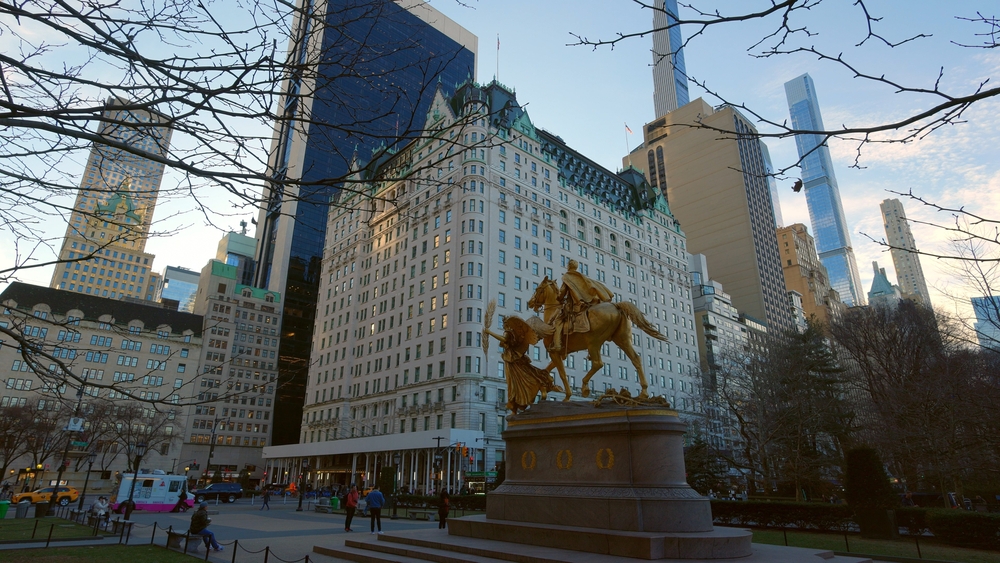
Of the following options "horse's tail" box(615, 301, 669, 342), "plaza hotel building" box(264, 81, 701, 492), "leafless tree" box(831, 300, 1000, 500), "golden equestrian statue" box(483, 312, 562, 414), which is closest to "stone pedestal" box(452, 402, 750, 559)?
"golden equestrian statue" box(483, 312, 562, 414)

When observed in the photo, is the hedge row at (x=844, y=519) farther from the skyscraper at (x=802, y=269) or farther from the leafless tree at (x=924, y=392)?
the skyscraper at (x=802, y=269)

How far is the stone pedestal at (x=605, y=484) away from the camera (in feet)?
36.9

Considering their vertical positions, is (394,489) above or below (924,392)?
below

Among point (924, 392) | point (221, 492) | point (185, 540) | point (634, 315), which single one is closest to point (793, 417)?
point (924, 392)

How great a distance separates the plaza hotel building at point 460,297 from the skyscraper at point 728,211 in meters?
35.6

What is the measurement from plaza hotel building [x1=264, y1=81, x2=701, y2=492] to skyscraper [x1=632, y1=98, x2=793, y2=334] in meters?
35.6

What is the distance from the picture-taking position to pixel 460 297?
5784 cm

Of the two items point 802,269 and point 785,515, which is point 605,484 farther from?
point 802,269

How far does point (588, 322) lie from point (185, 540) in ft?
42.9

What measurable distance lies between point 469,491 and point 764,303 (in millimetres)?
92904

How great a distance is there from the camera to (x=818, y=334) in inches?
1604

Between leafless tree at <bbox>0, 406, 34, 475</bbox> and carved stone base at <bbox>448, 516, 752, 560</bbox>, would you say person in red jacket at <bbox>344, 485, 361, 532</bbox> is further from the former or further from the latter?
leafless tree at <bbox>0, 406, 34, 475</bbox>

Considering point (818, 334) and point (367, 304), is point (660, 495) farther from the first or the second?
point (367, 304)

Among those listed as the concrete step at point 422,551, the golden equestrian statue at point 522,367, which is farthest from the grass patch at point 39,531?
the golden equestrian statue at point 522,367
